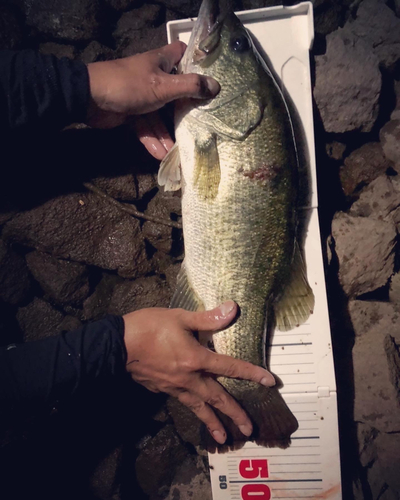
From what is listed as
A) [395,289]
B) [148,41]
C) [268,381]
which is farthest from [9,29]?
[395,289]

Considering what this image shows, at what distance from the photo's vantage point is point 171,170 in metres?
2.03

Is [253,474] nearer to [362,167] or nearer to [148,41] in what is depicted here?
[362,167]

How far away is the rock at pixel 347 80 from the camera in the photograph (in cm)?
239

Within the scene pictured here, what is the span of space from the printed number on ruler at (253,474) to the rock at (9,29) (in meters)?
3.19

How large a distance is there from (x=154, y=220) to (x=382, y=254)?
1633 mm

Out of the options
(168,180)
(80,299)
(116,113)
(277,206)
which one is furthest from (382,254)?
(80,299)

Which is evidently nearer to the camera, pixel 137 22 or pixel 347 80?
pixel 347 80

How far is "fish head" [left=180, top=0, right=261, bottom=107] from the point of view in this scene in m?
1.81

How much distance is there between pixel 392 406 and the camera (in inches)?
99.4

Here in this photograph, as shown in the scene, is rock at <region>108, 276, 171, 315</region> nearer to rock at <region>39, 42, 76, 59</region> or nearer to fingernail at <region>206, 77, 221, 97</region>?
fingernail at <region>206, 77, 221, 97</region>

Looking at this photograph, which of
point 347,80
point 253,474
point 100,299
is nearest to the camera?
point 253,474

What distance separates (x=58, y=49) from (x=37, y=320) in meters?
1.96

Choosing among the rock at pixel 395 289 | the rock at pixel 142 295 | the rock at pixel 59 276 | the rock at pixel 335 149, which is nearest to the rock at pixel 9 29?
the rock at pixel 59 276

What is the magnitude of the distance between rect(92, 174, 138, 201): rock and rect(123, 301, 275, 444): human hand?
0.94 meters
